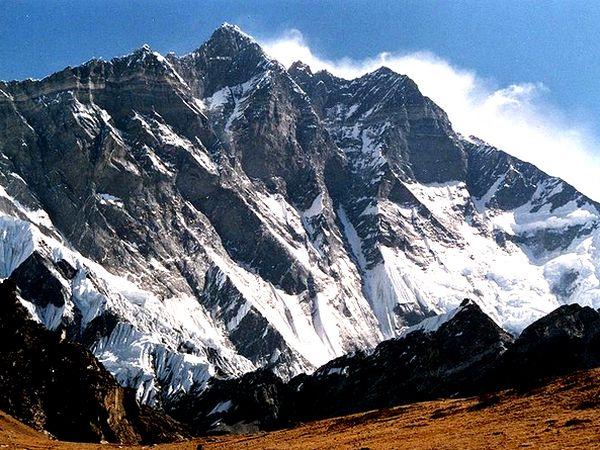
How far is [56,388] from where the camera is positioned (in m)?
130

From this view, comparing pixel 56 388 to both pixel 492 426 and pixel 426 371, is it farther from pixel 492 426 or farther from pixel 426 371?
pixel 492 426

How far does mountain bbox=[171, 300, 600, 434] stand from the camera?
13688 centimetres

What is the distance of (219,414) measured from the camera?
18888 centimetres

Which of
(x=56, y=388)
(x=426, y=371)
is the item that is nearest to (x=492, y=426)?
(x=56, y=388)

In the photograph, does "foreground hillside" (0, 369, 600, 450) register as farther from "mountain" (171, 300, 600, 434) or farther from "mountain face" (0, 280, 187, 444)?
"mountain" (171, 300, 600, 434)

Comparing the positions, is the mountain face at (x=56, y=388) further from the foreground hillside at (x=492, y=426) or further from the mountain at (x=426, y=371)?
the foreground hillside at (x=492, y=426)

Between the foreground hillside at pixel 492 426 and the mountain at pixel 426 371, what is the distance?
62.1 metres

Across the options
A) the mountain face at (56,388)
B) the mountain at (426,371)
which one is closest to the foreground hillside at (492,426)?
the mountain face at (56,388)

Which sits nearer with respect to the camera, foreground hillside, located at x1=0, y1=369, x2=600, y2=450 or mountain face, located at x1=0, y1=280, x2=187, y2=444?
foreground hillside, located at x1=0, y1=369, x2=600, y2=450

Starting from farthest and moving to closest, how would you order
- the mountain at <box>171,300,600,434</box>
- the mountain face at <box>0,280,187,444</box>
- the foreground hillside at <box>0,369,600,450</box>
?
the mountain at <box>171,300,600,434</box> → the mountain face at <box>0,280,187,444</box> → the foreground hillside at <box>0,369,600,450</box>

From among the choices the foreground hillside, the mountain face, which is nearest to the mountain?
the mountain face

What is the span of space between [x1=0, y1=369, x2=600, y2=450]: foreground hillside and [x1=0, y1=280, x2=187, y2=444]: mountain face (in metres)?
43.9

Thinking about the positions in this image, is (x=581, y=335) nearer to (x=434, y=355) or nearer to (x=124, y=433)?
(x=434, y=355)

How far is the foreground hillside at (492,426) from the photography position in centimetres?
4520
